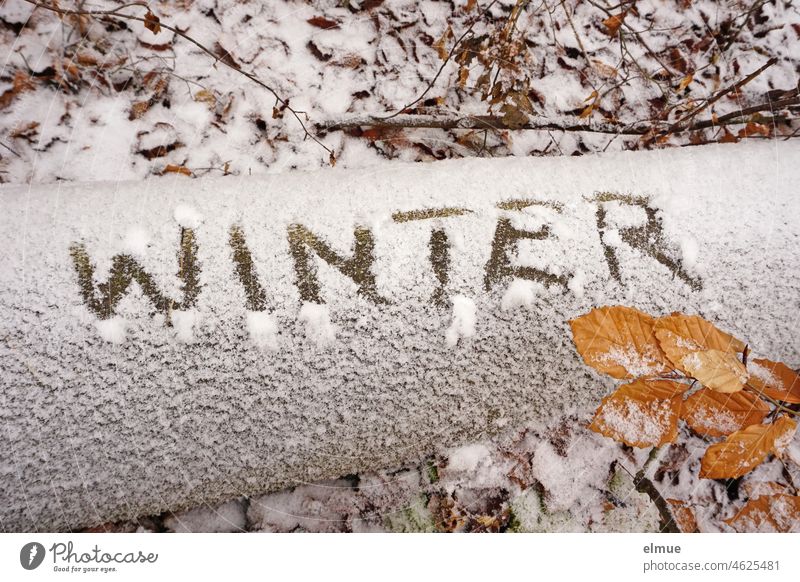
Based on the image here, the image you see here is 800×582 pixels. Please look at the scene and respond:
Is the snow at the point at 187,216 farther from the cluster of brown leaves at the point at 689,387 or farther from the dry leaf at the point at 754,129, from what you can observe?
the dry leaf at the point at 754,129

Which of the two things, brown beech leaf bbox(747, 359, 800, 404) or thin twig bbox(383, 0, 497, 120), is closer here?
brown beech leaf bbox(747, 359, 800, 404)

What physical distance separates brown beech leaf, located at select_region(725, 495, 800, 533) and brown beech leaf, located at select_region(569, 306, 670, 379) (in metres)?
0.37

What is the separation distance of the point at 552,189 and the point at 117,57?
36.7 inches

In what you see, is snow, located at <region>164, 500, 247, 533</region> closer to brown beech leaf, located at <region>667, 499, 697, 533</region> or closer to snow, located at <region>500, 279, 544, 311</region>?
snow, located at <region>500, 279, 544, 311</region>

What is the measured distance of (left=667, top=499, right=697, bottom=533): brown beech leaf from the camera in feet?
2.74

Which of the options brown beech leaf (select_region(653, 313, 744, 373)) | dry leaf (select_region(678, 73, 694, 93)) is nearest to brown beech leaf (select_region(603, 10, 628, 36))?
dry leaf (select_region(678, 73, 694, 93))

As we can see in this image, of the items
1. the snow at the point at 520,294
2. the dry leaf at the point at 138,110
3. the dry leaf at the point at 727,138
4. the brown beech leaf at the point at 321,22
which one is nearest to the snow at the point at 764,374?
the snow at the point at 520,294

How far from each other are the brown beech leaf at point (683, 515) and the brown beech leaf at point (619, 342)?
32 cm

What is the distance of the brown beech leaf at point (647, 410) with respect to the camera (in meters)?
0.73

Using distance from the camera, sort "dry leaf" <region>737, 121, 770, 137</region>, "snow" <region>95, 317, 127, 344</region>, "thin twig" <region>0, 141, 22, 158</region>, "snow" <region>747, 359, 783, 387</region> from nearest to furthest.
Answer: "snow" <region>95, 317, 127, 344</region>
"snow" <region>747, 359, 783, 387</region>
"thin twig" <region>0, 141, 22, 158</region>
"dry leaf" <region>737, 121, 770, 137</region>

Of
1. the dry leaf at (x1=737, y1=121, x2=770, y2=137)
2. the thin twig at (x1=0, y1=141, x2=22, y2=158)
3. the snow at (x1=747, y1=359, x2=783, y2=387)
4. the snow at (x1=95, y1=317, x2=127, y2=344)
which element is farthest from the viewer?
the dry leaf at (x1=737, y1=121, x2=770, y2=137)

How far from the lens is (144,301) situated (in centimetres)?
66
